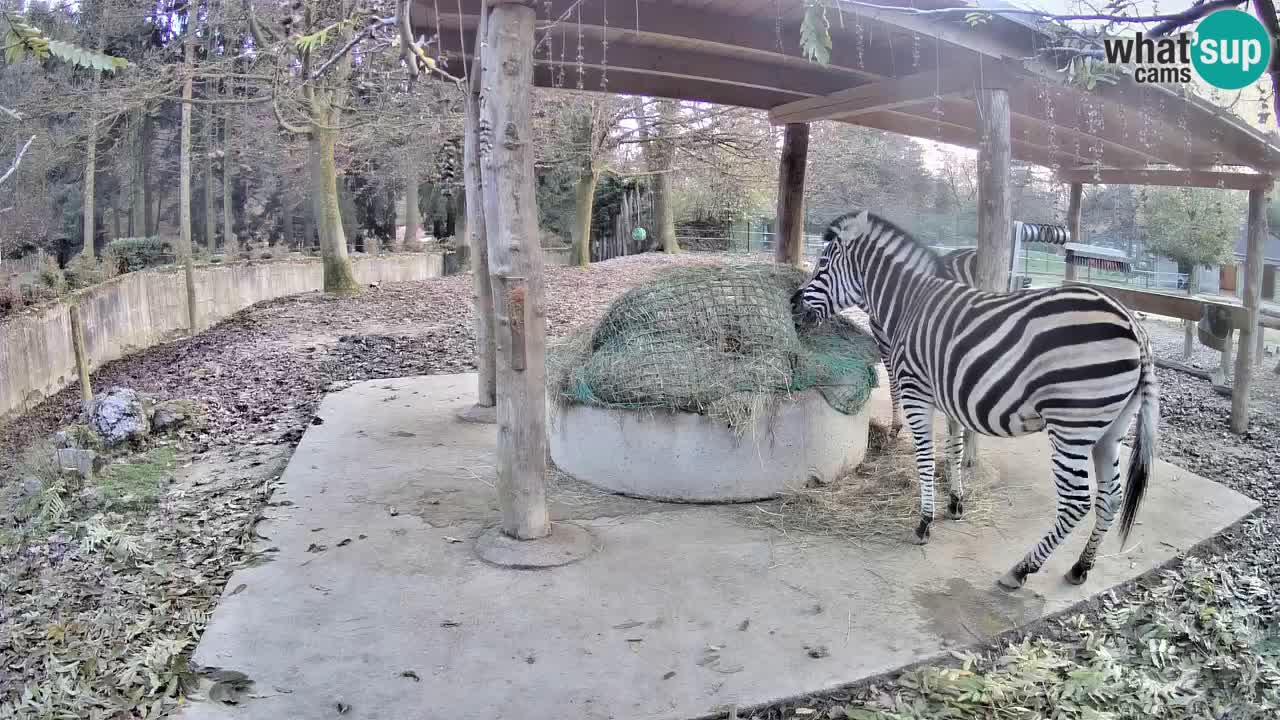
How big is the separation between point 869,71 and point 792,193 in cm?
266

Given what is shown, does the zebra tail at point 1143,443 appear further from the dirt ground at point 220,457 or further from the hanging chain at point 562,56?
the hanging chain at point 562,56

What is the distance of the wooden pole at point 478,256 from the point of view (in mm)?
6680

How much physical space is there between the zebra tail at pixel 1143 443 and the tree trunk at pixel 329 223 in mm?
15224

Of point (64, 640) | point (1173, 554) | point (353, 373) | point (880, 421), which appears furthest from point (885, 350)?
point (353, 373)

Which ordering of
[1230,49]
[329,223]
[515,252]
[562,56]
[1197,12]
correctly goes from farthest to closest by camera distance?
[329,223] → [562,56] → [515,252] → [1230,49] → [1197,12]

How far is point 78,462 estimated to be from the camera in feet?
21.8

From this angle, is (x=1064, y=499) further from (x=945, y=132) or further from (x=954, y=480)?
(x=945, y=132)

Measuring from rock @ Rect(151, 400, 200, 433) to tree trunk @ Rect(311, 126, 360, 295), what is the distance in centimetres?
915

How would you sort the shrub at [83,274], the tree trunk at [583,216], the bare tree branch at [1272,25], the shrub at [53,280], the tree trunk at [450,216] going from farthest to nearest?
the tree trunk at [450,216] < the tree trunk at [583,216] < the shrub at [83,274] < the shrub at [53,280] < the bare tree branch at [1272,25]

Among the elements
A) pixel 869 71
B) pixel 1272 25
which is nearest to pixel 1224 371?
pixel 869 71

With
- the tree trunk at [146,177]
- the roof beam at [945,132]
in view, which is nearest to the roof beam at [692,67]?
the roof beam at [945,132]

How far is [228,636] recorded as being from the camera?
366cm

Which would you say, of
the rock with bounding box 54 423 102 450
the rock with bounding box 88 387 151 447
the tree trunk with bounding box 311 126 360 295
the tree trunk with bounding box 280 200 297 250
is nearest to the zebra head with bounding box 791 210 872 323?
the rock with bounding box 88 387 151 447

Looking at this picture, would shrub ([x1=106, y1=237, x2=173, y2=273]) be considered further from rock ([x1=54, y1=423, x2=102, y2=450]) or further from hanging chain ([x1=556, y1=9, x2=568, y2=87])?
hanging chain ([x1=556, y1=9, x2=568, y2=87])
